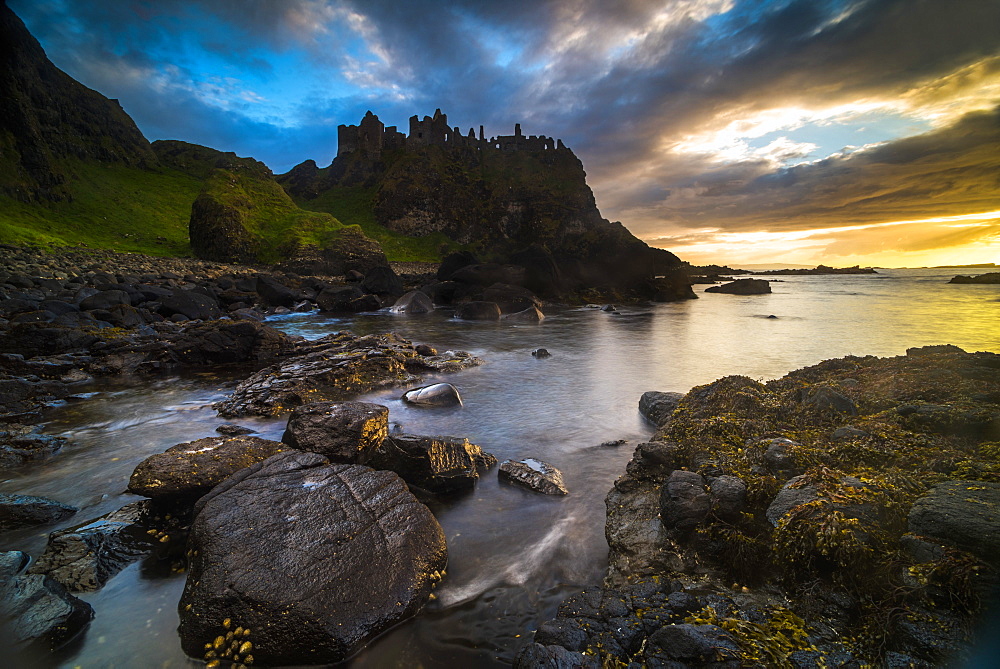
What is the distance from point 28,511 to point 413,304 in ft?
99.9

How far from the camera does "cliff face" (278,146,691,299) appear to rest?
106m

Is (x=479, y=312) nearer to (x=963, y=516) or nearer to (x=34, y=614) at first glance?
(x=34, y=614)

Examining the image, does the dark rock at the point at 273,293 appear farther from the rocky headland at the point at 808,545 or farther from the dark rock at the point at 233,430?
the rocky headland at the point at 808,545

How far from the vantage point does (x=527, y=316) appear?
1293 inches

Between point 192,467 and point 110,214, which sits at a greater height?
point 110,214

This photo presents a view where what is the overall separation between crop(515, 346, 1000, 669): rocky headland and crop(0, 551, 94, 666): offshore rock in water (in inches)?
157

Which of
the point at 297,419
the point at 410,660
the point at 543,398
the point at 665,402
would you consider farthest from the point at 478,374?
the point at 410,660

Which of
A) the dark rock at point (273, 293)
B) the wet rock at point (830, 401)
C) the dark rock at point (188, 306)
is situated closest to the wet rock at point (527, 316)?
the dark rock at point (273, 293)

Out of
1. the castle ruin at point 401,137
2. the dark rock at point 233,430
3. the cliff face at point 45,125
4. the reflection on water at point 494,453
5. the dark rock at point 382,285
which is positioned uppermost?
the castle ruin at point 401,137

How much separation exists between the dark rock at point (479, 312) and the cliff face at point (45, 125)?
50853 mm

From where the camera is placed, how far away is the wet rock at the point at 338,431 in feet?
21.1

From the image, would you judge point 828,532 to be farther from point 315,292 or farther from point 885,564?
point 315,292

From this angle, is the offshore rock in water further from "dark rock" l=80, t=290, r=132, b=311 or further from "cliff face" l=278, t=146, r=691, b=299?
"cliff face" l=278, t=146, r=691, b=299

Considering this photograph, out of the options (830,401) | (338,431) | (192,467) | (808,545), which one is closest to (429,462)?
(338,431)
